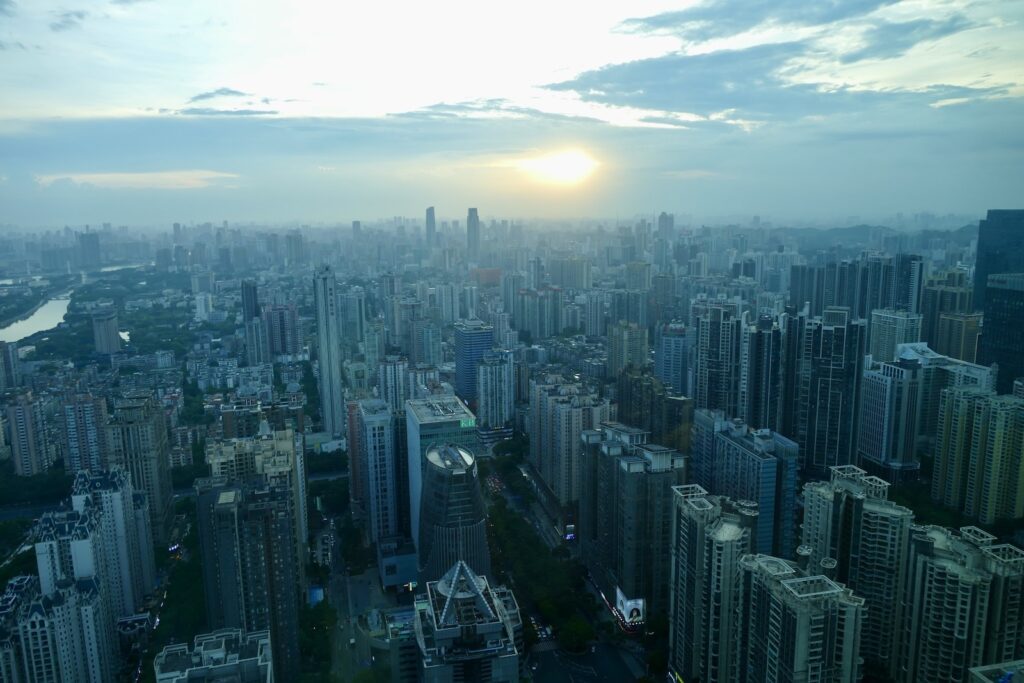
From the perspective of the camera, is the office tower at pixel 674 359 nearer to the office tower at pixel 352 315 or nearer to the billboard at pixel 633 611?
the office tower at pixel 352 315

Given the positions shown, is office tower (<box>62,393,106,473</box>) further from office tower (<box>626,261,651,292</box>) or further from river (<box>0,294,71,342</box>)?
office tower (<box>626,261,651,292</box>)

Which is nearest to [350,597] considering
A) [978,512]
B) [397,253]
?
[978,512]

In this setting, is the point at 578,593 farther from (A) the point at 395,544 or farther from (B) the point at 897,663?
(B) the point at 897,663

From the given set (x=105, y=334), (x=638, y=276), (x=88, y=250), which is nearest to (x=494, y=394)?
(x=638, y=276)

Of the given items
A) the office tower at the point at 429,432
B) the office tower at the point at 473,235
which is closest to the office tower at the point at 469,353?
the office tower at the point at 473,235

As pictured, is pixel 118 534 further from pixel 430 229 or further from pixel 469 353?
pixel 430 229

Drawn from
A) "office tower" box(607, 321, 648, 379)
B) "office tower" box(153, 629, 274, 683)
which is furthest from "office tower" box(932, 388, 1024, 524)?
"office tower" box(153, 629, 274, 683)
